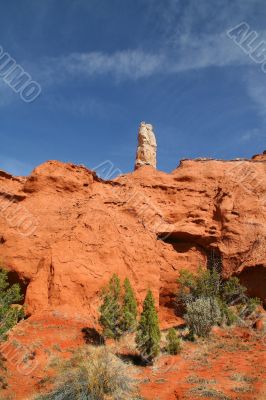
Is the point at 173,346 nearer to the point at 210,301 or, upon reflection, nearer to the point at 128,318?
the point at 128,318

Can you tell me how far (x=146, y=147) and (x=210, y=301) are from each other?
18414mm

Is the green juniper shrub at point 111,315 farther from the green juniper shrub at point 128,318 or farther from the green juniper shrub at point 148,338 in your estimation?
the green juniper shrub at point 148,338

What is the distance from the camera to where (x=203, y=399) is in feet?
46.4

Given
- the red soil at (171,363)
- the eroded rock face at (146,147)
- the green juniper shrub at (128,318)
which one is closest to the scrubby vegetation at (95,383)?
the red soil at (171,363)

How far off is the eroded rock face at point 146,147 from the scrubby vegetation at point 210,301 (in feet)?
44.6

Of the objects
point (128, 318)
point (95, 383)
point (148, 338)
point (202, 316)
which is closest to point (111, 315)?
point (128, 318)

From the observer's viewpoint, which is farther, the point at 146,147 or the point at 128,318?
the point at 146,147

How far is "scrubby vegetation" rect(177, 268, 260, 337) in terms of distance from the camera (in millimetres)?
22734

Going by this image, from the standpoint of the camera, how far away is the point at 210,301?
79.2 feet

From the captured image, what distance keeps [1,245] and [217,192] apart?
15911 mm

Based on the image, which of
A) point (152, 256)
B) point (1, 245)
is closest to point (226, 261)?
point (152, 256)

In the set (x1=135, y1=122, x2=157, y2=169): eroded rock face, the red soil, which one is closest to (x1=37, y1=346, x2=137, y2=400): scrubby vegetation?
the red soil

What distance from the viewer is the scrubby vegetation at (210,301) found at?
2273cm

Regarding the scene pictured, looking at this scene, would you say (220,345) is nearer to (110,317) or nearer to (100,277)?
(110,317)
